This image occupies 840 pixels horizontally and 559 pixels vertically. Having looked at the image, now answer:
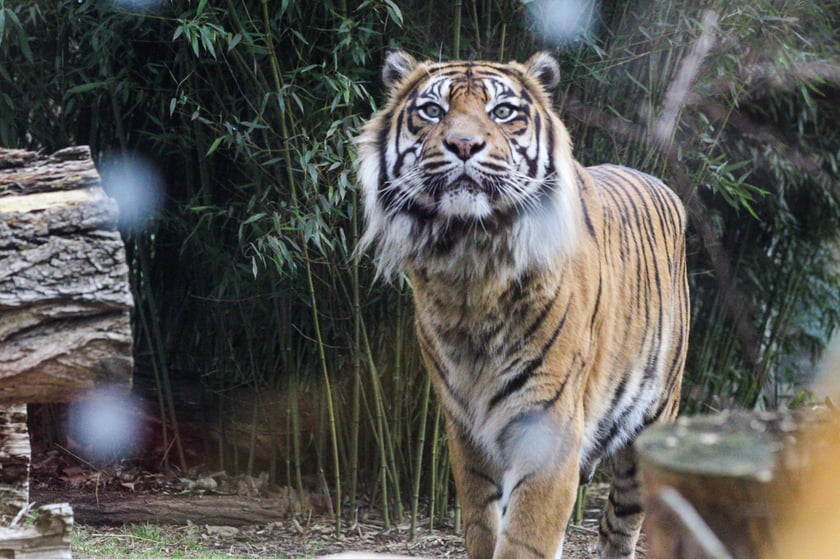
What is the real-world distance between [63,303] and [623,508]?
234cm

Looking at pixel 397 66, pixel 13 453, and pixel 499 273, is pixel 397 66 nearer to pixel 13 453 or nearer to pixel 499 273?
pixel 499 273

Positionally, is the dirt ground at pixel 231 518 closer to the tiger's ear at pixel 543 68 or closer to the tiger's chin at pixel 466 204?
the tiger's chin at pixel 466 204

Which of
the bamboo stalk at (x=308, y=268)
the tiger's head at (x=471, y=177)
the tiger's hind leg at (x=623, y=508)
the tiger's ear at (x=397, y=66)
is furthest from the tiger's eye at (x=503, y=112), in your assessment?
the tiger's hind leg at (x=623, y=508)

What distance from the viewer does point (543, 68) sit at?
327cm

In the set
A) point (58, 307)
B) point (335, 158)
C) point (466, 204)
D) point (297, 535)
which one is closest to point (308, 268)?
point (335, 158)

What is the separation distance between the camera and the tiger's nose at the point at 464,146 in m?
2.80

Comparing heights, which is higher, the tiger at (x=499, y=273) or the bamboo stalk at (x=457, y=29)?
the bamboo stalk at (x=457, y=29)

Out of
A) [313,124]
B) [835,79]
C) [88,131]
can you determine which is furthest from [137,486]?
[835,79]

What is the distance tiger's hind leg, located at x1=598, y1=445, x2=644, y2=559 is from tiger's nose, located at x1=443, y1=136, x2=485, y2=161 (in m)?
1.54

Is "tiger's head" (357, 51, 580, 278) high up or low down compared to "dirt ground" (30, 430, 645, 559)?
up

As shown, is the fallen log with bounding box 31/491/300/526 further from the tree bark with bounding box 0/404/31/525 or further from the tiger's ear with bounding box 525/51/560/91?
the tiger's ear with bounding box 525/51/560/91

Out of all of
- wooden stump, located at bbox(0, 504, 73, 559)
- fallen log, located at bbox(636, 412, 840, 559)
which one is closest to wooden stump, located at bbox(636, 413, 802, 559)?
fallen log, located at bbox(636, 412, 840, 559)

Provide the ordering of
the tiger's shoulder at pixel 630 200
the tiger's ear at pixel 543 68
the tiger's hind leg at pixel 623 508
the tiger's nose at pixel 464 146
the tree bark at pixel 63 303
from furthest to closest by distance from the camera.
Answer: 1. the tiger's hind leg at pixel 623 508
2. the tiger's shoulder at pixel 630 200
3. the tiger's ear at pixel 543 68
4. the tiger's nose at pixel 464 146
5. the tree bark at pixel 63 303

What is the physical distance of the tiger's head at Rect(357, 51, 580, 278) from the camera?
2863 mm
